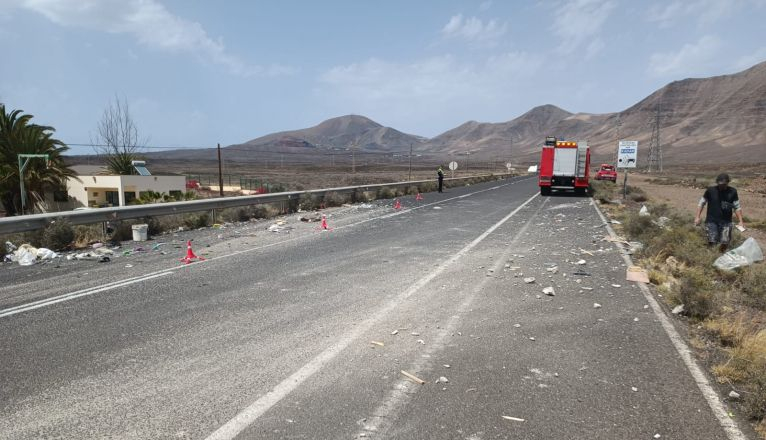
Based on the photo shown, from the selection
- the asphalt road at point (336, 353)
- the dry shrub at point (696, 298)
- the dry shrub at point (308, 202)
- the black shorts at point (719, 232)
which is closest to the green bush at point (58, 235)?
the asphalt road at point (336, 353)

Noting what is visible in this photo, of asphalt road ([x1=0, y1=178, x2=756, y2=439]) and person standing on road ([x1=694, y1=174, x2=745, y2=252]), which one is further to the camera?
person standing on road ([x1=694, y1=174, x2=745, y2=252])

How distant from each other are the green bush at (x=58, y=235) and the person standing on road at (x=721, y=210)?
13.0 m

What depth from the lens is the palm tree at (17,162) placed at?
21.3 meters

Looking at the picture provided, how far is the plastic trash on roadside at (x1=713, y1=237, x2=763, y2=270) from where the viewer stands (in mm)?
8312

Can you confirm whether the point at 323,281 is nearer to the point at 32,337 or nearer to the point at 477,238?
Result: the point at 32,337

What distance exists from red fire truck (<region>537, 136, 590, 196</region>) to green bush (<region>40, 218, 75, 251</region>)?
84.0ft

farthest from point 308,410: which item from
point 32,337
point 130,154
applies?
point 130,154

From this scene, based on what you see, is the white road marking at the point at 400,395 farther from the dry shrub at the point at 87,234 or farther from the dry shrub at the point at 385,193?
the dry shrub at the point at 385,193

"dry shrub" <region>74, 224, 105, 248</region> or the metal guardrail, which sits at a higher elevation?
the metal guardrail

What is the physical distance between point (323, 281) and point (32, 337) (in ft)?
12.3

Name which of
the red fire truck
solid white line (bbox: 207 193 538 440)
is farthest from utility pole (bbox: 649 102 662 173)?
solid white line (bbox: 207 193 538 440)

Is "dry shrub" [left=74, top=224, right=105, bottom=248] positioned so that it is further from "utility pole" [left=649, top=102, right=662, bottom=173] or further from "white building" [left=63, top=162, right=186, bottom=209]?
"utility pole" [left=649, top=102, right=662, bottom=173]

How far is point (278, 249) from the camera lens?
10695 millimetres

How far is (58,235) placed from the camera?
1068cm
